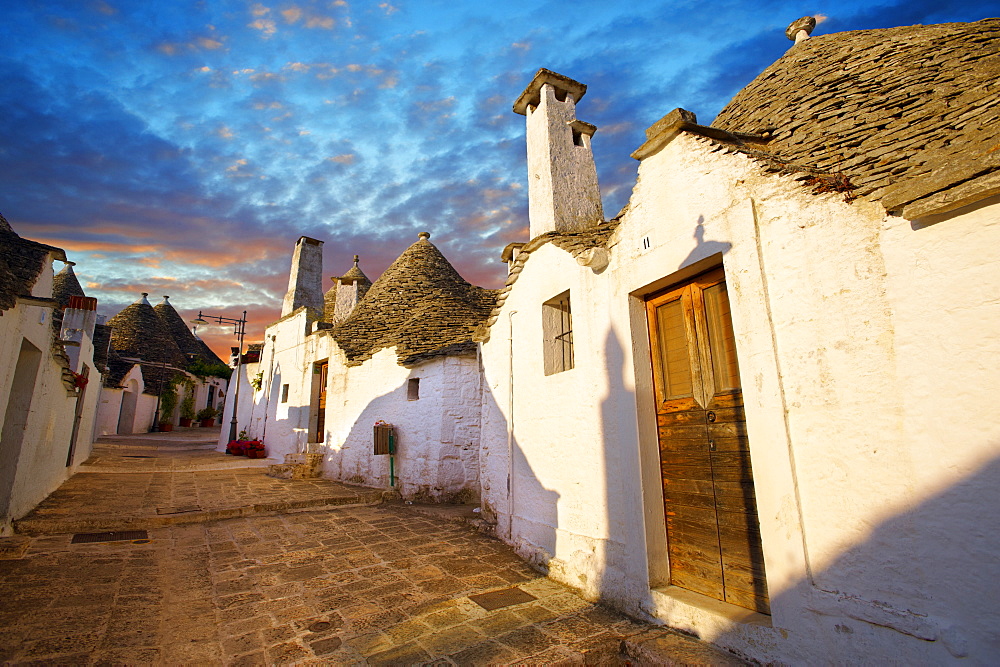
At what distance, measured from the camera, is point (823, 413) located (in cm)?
265

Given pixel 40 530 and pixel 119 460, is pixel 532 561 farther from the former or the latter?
pixel 119 460

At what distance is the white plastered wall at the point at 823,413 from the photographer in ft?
7.04

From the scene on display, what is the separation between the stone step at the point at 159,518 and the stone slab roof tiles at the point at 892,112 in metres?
8.05

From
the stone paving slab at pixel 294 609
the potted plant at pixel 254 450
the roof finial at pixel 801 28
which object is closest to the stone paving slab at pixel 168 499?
the stone paving slab at pixel 294 609

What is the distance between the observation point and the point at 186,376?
2733 centimetres

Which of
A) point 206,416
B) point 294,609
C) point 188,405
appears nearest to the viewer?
point 294,609

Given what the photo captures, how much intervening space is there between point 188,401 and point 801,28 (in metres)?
33.7

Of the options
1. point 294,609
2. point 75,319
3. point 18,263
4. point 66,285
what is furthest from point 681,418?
point 66,285

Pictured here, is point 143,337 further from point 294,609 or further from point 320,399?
point 294,609

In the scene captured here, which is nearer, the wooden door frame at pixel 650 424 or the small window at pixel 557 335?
the wooden door frame at pixel 650 424

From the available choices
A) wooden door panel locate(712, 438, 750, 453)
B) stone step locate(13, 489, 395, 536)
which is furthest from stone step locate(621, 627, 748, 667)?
stone step locate(13, 489, 395, 536)

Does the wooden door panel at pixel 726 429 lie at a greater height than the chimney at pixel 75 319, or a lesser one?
lesser

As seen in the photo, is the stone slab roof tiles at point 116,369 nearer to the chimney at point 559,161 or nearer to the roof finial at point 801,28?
the chimney at point 559,161

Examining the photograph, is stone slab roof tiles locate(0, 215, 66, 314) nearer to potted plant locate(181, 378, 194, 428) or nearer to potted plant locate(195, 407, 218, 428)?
potted plant locate(181, 378, 194, 428)
